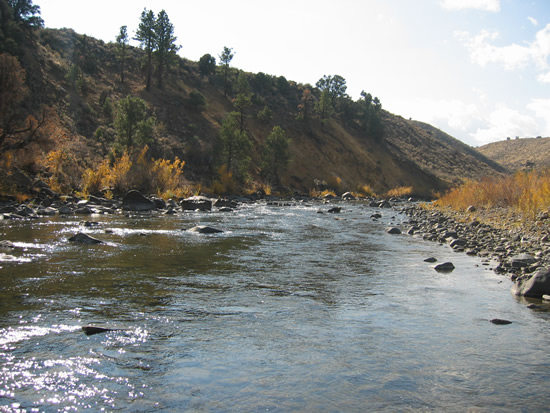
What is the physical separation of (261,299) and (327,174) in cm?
6158

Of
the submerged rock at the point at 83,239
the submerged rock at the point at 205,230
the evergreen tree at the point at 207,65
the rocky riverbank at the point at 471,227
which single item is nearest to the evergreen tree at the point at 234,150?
the rocky riverbank at the point at 471,227

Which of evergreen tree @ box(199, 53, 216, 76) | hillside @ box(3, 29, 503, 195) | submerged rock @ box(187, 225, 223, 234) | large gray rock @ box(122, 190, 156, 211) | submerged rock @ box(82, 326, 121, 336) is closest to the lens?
submerged rock @ box(82, 326, 121, 336)

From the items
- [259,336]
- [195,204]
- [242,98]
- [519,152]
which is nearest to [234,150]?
[242,98]

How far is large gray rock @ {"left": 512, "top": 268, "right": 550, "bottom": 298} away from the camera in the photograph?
29.3 feet

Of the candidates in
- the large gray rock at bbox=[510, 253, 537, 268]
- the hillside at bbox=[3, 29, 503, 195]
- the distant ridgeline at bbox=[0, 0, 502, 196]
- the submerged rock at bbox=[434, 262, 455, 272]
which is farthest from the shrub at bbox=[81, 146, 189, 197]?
the large gray rock at bbox=[510, 253, 537, 268]

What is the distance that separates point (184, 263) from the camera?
1208cm

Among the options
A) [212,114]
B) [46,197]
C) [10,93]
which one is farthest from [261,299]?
[212,114]

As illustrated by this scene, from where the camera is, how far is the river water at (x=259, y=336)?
4801 mm

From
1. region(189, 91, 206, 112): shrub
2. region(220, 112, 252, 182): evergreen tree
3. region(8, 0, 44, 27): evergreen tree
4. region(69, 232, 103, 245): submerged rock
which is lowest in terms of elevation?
region(69, 232, 103, 245): submerged rock

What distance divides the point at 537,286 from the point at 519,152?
158788 mm

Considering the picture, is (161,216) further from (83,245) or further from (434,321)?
(434,321)

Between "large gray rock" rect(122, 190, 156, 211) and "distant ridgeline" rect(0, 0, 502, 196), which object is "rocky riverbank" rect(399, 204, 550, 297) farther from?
"distant ridgeline" rect(0, 0, 502, 196)

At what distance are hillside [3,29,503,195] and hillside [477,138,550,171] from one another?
32.9 metres

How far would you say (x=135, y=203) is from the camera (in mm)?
26844
